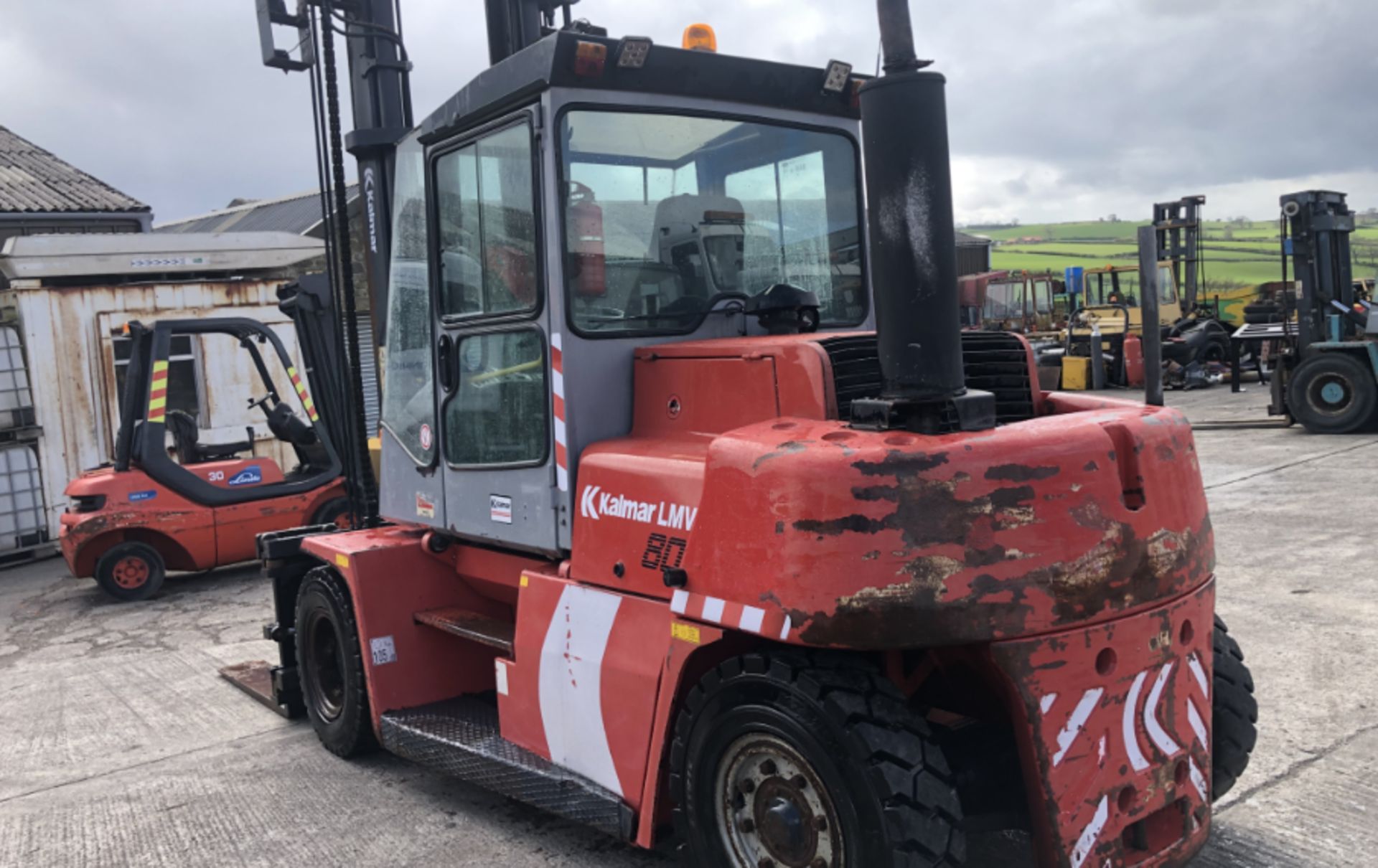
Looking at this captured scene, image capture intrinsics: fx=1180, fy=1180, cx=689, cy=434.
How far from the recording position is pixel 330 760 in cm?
526

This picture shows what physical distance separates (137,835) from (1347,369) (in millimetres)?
13897

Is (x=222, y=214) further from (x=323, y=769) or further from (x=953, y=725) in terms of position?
(x=953, y=725)

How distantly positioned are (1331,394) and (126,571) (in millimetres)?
13238

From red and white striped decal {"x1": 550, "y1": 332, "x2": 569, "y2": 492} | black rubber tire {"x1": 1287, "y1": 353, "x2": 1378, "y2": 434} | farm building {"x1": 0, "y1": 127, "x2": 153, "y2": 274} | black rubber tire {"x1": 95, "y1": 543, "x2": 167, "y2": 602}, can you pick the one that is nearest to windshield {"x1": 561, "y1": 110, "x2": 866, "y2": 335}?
red and white striped decal {"x1": 550, "y1": 332, "x2": 569, "y2": 492}

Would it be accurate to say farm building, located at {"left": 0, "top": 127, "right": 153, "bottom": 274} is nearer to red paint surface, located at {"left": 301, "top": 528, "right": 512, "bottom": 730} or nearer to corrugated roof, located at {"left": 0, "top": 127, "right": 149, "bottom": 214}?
corrugated roof, located at {"left": 0, "top": 127, "right": 149, "bottom": 214}

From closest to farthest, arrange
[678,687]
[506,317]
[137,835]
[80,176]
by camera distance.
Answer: [678,687], [506,317], [137,835], [80,176]

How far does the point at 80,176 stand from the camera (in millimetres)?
19250

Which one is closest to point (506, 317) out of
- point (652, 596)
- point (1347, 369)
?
point (652, 596)

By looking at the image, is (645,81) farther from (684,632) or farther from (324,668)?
(324,668)

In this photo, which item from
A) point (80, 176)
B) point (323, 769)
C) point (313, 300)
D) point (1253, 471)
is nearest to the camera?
point (323, 769)

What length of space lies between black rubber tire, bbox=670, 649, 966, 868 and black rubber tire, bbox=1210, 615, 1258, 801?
1178 mm

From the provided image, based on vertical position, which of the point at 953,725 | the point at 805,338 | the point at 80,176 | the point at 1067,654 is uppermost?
the point at 80,176

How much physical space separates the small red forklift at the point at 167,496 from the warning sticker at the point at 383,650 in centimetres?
492

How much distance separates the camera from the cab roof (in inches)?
149
